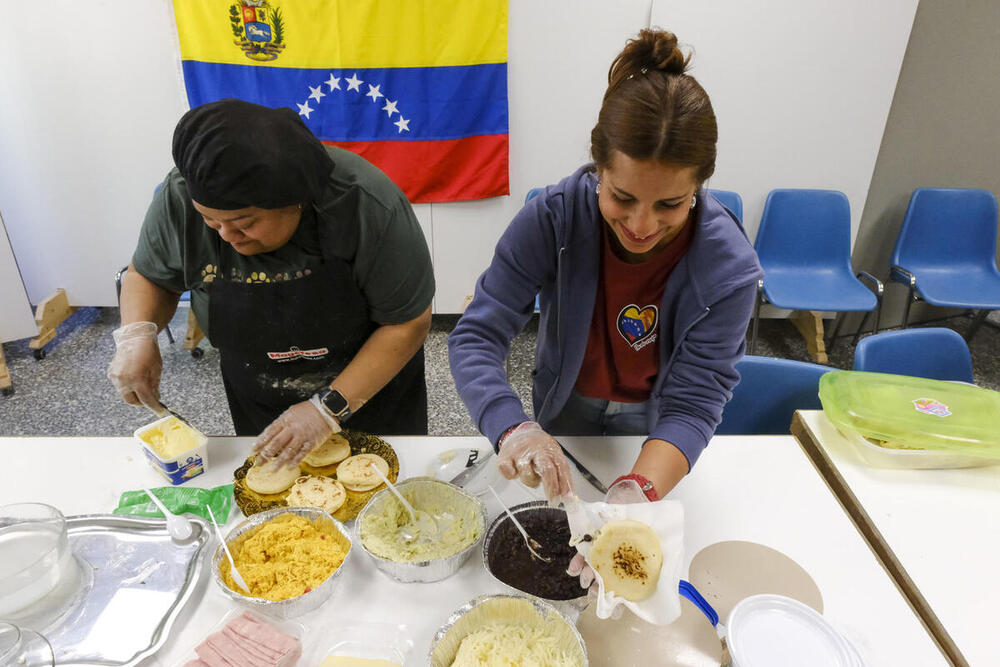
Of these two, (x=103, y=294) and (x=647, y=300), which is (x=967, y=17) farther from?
(x=103, y=294)

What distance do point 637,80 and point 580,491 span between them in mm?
921

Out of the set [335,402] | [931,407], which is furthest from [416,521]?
[931,407]

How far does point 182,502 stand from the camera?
4.36 ft

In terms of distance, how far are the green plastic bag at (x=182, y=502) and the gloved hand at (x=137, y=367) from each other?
0.24 meters

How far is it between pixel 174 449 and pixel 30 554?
1.10ft

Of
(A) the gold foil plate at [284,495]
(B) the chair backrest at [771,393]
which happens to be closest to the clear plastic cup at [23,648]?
(A) the gold foil plate at [284,495]

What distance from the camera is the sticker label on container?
1599 mm

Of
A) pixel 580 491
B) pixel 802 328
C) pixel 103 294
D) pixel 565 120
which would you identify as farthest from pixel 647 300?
pixel 103 294

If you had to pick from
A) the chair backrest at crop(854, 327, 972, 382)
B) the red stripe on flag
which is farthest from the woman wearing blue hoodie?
the red stripe on flag

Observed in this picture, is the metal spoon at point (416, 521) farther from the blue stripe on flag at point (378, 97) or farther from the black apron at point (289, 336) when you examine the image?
the blue stripe on flag at point (378, 97)

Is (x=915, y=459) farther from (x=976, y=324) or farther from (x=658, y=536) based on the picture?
(x=976, y=324)

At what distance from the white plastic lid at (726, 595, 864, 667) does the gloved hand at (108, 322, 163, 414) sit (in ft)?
4.74

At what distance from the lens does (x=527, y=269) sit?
1.38 m

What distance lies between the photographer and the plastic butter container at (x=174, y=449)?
138 centimetres
